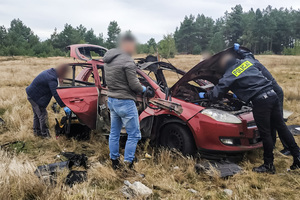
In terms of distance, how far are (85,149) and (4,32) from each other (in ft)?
158

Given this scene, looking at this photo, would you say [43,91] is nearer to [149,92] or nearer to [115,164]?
[149,92]

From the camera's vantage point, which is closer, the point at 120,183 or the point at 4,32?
the point at 120,183

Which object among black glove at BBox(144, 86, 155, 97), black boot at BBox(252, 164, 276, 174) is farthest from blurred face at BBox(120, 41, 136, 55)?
black boot at BBox(252, 164, 276, 174)

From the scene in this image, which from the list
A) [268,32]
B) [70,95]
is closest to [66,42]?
[268,32]

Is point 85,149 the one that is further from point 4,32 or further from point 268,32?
point 268,32

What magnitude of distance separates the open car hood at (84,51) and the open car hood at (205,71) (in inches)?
71.4

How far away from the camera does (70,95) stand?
455 cm

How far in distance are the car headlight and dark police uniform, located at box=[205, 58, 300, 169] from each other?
0.76ft

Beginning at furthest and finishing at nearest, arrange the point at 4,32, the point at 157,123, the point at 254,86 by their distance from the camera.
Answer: the point at 4,32, the point at 157,123, the point at 254,86

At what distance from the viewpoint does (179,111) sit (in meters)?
3.74

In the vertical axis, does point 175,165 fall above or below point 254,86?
below

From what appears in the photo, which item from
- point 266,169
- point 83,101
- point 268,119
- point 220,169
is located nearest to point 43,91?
point 83,101

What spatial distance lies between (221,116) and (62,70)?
3366mm

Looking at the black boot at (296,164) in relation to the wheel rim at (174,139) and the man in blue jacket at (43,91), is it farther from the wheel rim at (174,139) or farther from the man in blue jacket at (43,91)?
the man in blue jacket at (43,91)
